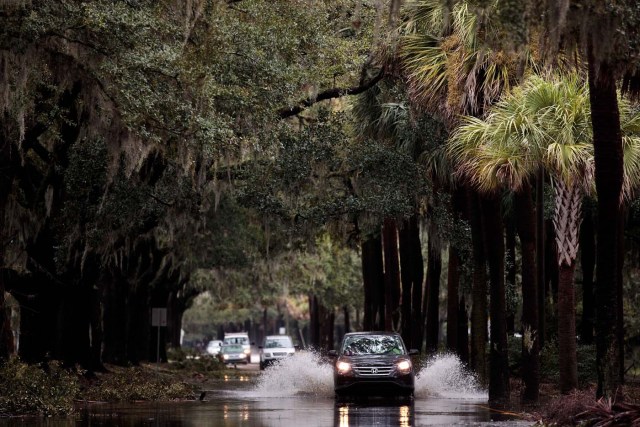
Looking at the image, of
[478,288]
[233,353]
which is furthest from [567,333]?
[233,353]

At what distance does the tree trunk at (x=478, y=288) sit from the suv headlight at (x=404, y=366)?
2.46 metres

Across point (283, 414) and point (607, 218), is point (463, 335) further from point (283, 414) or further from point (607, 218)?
point (607, 218)

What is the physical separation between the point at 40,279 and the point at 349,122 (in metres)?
9.87

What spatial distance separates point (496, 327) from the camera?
23406mm

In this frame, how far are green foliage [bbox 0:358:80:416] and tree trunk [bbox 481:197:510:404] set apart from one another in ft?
27.8

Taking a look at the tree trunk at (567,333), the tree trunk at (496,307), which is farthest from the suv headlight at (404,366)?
the tree trunk at (567,333)

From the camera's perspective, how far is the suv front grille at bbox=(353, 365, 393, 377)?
2491 cm

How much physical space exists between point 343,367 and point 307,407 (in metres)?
2.11

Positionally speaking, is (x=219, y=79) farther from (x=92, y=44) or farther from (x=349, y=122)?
(x=349, y=122)

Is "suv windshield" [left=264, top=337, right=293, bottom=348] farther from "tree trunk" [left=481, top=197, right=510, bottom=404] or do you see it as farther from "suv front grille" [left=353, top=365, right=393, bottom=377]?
"tree trunk" [left=481, top=197, right=510, bottom=404]

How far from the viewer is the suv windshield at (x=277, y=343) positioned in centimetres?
5912

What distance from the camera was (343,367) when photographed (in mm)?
25359

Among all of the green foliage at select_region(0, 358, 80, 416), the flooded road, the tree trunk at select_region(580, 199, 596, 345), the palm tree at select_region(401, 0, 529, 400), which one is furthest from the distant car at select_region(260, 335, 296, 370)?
the green foliage at select_region(0, 358, 80, 416)

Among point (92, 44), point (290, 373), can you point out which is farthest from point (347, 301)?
point (92, 44)
